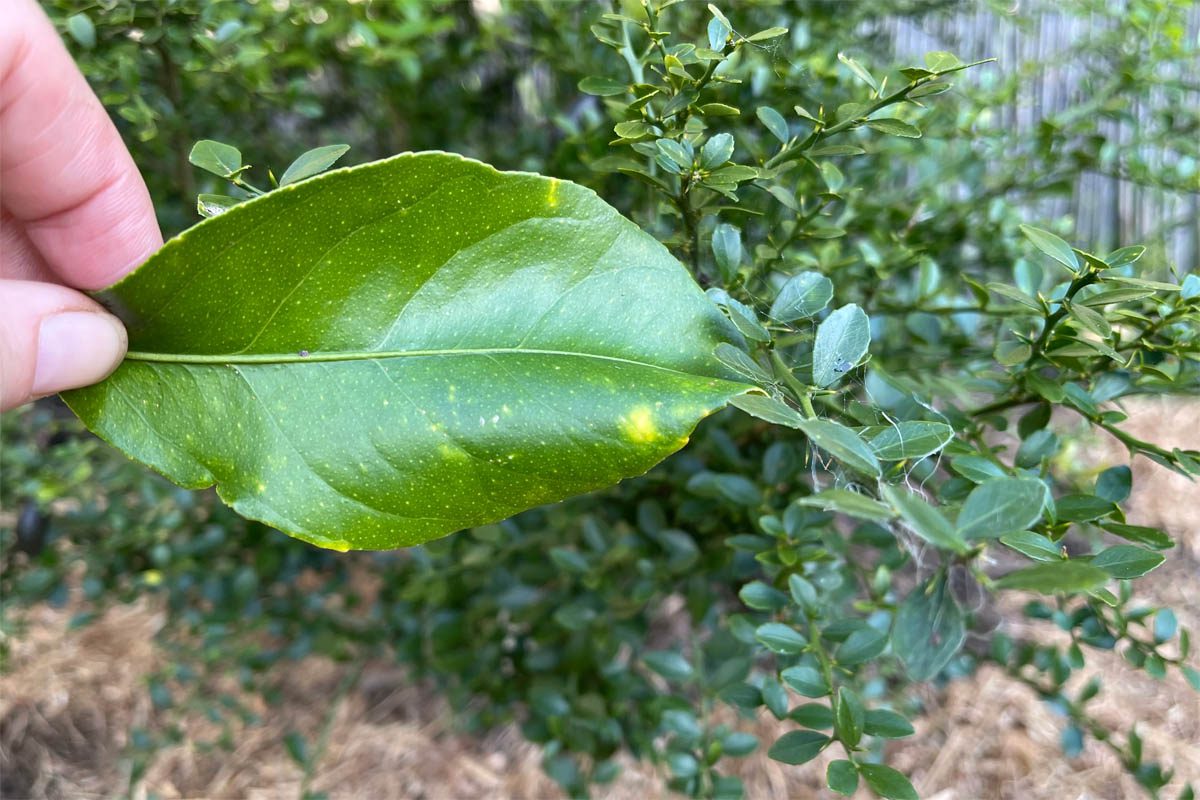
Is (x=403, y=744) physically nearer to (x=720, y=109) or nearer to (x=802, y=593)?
(x=802, y=593)

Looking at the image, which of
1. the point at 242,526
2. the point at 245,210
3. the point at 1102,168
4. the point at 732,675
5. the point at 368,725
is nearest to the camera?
the point at 245,210

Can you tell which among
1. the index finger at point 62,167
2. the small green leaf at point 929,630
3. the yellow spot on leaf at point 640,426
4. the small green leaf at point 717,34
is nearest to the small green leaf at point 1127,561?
the small green leaf at point 929,630

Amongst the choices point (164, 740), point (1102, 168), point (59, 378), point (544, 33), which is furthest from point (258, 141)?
point (1102, 168)

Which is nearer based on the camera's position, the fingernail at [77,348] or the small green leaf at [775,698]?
the fingernail at [77,348]

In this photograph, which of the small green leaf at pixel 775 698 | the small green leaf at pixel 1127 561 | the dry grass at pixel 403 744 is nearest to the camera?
the small green leaf at pixel 1127 561

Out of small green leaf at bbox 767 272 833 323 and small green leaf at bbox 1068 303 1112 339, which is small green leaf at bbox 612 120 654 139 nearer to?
small green leaf at bbox 767 272 833 323

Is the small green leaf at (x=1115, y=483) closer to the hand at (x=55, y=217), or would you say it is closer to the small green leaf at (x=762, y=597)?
the small green leaf at (x=762, y=597)

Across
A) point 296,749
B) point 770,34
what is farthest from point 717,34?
point 296,749

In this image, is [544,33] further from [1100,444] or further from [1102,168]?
[1100,444]
